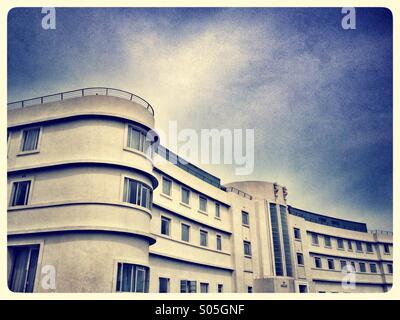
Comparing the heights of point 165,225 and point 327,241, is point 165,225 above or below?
below

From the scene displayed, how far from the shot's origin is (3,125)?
38.7ft

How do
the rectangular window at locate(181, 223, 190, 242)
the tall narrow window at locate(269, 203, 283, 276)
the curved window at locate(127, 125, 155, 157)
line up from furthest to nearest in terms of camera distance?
the tall narrow window at locate(269, 203, 283, 276)
the rectangular window at locate(181, 223, 190, 242)
the curved window at locate(127, 125, 155, 157)

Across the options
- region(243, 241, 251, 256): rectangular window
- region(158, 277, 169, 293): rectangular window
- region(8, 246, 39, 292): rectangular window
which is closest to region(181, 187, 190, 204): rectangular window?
region(158, 277, 169, 293): rectangular window

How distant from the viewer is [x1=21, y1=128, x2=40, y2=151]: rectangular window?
1366cm

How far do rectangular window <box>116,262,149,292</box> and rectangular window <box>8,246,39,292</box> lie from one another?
284 cm

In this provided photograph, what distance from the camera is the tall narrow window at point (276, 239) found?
24.3 meters

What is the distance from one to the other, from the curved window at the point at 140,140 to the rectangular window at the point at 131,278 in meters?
4.50

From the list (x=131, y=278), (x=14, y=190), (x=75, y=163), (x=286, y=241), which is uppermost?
(x=75, y=163)

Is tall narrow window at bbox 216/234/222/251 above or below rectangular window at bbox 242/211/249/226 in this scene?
below

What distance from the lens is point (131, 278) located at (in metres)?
12.3

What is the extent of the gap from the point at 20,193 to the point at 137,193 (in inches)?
170

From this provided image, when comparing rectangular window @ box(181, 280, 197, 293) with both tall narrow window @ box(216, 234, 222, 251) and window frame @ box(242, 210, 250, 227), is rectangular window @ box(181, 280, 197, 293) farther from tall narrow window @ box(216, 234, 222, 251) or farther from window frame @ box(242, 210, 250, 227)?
window frame @ box(242, 210, 250, 227)

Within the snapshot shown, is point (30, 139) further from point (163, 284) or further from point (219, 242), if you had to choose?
point (219, 242)

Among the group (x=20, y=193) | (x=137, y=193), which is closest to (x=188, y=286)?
(x=137, y=193)
